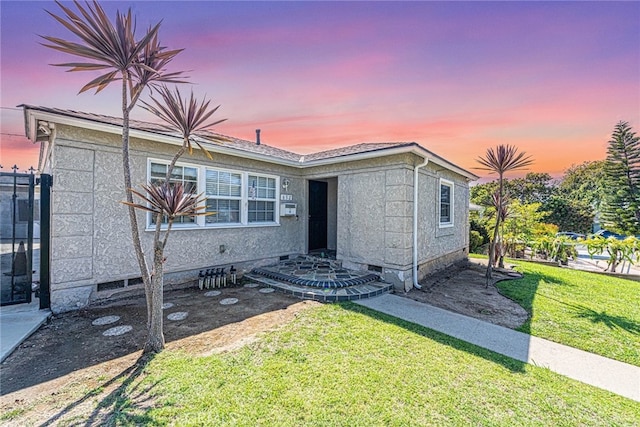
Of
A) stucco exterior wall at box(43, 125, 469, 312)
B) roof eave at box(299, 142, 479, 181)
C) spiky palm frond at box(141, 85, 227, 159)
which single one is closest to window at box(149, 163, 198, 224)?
stucco exterior wall at box(43, 125, 469, 312)

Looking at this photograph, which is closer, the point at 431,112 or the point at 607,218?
the point at 431,112

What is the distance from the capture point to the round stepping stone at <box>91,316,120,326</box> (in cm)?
477

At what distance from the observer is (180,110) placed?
3.88 m

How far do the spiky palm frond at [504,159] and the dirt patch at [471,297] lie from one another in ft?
12.6

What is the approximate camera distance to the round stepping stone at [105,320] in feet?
15.6

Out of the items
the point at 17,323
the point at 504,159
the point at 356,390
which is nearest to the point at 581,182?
the point at 504,159

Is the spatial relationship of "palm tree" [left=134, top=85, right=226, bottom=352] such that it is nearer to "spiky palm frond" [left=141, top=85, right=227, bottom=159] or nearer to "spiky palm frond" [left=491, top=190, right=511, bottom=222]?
"spiky palm frond" [left=141, top=85, right=227, bottom=159]

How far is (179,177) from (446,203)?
944 centimetres

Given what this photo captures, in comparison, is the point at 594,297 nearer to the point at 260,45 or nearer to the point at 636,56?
the point at 636,56

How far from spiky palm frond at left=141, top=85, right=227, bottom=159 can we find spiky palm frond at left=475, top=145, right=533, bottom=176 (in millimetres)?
8719

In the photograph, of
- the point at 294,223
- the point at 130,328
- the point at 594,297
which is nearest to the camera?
the point at 130,328

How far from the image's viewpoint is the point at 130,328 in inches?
180

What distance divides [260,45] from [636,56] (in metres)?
11.3

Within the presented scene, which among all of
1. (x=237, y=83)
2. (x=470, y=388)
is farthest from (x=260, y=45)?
(x=470, y=388)
